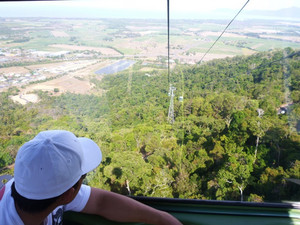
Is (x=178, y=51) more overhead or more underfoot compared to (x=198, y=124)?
more overhead

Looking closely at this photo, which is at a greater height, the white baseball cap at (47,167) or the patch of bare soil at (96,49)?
the patch of bare soil at (96,49)

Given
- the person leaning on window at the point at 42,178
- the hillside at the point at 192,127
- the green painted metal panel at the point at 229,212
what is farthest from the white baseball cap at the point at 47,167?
the hillside at the point at 192,127

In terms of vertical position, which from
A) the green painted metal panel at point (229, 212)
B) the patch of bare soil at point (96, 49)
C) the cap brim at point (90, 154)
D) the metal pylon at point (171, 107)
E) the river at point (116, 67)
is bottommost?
the metal pylon at point (171, 107)

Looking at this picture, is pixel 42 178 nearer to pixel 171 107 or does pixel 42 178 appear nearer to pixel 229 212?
pixel 229 212

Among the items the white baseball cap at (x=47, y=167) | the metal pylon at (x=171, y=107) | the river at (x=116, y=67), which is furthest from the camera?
the river at (x=116, y=67)

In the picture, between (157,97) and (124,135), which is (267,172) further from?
(157,97)

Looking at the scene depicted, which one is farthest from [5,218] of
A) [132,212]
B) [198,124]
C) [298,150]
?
A: [198,124]

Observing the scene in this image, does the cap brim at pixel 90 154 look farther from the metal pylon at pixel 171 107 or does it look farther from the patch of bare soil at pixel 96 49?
the patch of bare soil at pixel 96 49

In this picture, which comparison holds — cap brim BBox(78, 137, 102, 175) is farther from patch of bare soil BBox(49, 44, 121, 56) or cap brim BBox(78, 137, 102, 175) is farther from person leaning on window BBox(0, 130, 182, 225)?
patch of bare soil BBox(49, 44, 121, 56)

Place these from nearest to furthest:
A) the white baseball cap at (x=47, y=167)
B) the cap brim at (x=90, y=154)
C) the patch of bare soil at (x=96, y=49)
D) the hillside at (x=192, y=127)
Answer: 1. the white baseball cap at (x=47, y=167)
2. the cap brim at (x=90, y=154)
3. the hillside at (x=192, y=127)
4. the patch of bare soil at (x=96, y=49)

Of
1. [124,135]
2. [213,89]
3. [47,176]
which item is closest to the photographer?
[47,176]
